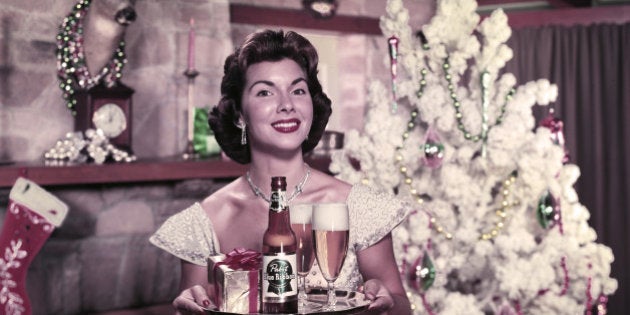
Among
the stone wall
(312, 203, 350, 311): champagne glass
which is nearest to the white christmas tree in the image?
the stone wall

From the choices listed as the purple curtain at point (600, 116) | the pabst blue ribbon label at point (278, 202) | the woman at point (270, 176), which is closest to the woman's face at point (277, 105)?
the woman at point (270, 176)

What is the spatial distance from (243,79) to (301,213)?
0.41 metres

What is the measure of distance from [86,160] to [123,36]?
22.3 inches

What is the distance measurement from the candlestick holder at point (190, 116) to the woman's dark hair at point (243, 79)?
1.65m

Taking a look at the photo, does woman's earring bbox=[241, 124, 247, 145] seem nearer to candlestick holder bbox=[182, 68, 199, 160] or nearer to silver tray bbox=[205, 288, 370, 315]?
silver tray bbox=[205, 288, 370, 315]

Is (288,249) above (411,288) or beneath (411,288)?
above

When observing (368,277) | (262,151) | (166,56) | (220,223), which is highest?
(166,56)

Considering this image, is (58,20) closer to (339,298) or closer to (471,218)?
(471,218)

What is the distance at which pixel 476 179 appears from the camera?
338 centimetres

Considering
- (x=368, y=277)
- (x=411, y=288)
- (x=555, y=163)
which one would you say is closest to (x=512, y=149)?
(x=555, y=163)

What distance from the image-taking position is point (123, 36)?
10.8ft

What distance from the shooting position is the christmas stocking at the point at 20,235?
2785 mm

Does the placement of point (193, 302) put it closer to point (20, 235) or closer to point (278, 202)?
point (278, 202)

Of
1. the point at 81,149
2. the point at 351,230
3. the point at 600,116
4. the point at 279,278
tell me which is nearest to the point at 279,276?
the point at 279,278
